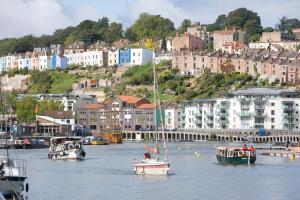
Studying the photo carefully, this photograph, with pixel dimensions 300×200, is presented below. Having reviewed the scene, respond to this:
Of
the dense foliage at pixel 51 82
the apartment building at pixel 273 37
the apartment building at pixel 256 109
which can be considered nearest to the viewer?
the apartment building at pixel 256 109

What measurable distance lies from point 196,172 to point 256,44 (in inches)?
4949

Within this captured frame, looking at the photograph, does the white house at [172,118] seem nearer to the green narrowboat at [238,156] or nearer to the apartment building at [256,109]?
the apartment building at [256,109]

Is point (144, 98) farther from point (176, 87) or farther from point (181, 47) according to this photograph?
point (181, 47)

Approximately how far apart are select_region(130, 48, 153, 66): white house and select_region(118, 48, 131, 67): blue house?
773mm

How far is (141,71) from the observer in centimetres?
17650

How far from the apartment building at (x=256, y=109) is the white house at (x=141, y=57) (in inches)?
1573

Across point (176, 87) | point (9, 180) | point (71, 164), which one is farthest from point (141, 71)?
point (9, 180)

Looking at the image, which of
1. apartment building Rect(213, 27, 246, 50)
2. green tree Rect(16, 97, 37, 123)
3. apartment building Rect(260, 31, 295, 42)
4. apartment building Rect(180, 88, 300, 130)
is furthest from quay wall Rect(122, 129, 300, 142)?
apartment building Rect(260, 31, 295, 42)

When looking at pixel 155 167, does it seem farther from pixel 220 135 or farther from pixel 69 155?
pixel 220 135

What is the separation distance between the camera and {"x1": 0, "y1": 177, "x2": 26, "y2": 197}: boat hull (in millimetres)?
42812

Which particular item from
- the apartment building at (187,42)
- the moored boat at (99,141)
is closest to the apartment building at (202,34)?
the apartment building at (187,42)

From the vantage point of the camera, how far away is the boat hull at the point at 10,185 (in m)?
42.8

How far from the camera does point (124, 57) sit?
189250 millimetres

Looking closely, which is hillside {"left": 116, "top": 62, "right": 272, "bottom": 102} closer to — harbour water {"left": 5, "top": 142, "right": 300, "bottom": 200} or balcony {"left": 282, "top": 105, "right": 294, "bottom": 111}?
balcony {"left": 282, "top": 105, "right": 294, "bottom": 111}
